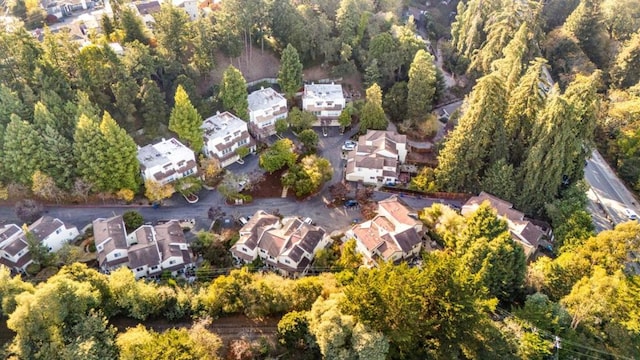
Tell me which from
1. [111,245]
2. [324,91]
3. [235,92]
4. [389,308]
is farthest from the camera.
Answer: [324,91]

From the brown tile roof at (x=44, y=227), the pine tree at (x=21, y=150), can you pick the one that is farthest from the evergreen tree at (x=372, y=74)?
the brown tile roof at (x=44, y=227)

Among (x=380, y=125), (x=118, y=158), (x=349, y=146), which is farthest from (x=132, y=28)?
(x=380, y=125)

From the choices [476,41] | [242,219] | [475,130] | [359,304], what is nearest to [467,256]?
[359,304]

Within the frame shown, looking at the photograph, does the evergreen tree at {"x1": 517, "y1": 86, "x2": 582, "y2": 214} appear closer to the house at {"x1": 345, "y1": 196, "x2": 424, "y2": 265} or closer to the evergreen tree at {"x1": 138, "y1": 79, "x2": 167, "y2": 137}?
the house at {"x1": 345, "y1": 196, "x2": 424, "y2": 265}

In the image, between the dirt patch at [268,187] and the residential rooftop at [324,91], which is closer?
the dirt patch at [268,187]

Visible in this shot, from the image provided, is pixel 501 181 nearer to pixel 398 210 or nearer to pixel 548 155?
pixel 548 155

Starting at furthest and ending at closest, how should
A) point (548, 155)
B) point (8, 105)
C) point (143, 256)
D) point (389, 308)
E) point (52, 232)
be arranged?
point (548, 155), point (8, 105), point (52, 232), point (143, 256), point (389, 308)

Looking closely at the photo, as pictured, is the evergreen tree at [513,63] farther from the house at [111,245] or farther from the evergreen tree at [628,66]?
the house at [111,245]
